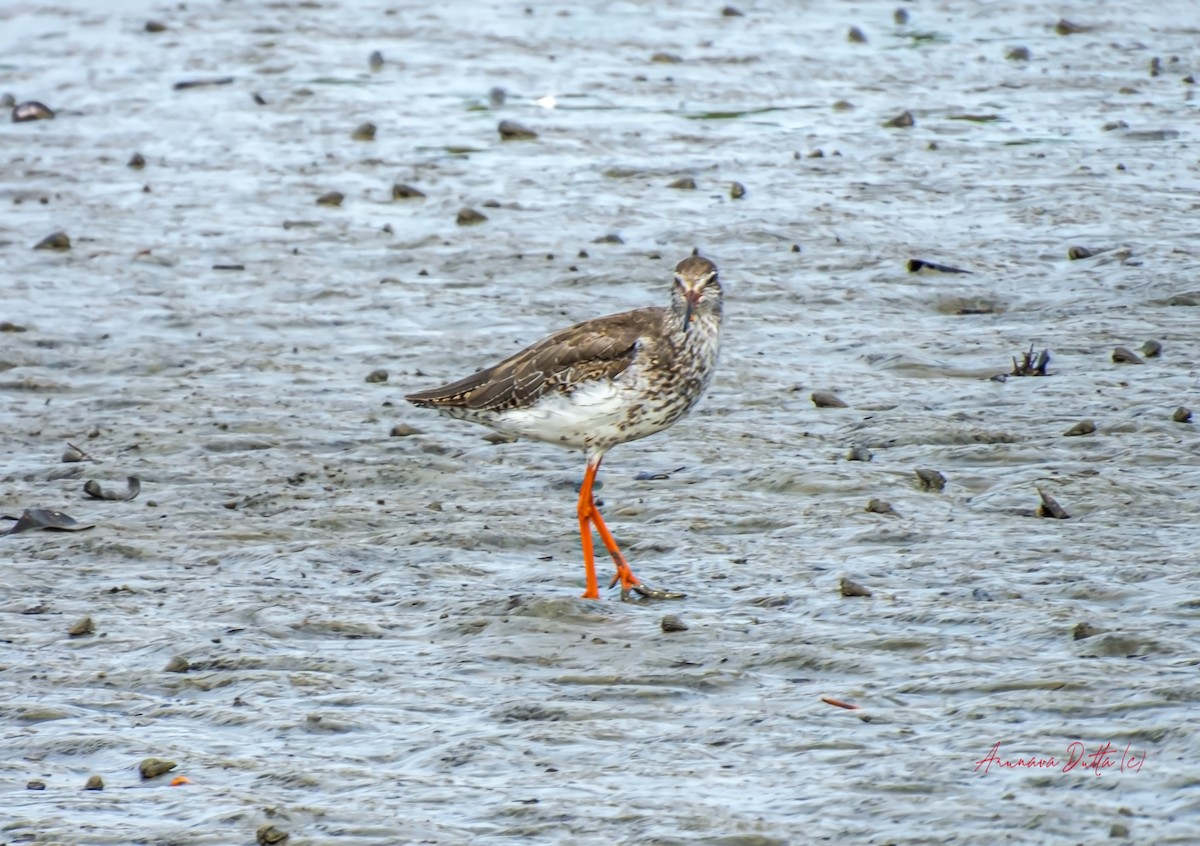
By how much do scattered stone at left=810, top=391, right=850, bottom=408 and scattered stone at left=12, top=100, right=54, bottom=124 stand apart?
40.5 feet

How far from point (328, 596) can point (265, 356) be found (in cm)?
456

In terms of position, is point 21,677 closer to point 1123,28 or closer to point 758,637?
point 758,637

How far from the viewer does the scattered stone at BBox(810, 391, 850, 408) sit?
461 inches

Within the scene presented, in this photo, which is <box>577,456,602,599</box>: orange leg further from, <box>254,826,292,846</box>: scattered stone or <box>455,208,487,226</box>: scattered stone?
<box>455,208,487,226</box>: scattered stone

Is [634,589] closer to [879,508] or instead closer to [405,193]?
[879,508]

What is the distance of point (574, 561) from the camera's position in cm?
985

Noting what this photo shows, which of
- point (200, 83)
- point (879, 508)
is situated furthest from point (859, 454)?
point (200, 83)

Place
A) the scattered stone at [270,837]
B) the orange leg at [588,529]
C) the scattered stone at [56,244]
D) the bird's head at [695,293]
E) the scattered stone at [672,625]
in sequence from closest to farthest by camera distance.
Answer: the scattered stone at [270,837] < the scattered stone at [672,625] < the orange leg at [588,529] < the bird's head at [695,293] < the scattered stone at [56,244]

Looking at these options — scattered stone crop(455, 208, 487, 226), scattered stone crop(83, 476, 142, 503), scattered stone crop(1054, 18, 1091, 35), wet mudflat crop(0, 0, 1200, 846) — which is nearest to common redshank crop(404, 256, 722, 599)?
wet mudflat crop(0, 0, 1200, 846)

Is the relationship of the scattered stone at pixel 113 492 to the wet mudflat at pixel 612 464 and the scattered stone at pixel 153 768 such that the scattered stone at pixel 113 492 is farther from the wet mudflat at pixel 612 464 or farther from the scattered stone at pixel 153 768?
the scattered stone at pixel 153 768

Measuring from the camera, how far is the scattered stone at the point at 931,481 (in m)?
10.1

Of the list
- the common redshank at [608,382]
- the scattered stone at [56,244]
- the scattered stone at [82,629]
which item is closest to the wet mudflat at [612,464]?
the scattered stone at [82,629]

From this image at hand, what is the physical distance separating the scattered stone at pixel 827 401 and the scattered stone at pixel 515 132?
8.19 meters

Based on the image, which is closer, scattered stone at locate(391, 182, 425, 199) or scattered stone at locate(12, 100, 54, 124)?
scattered stone at locate(391, 182, 425, 199)
